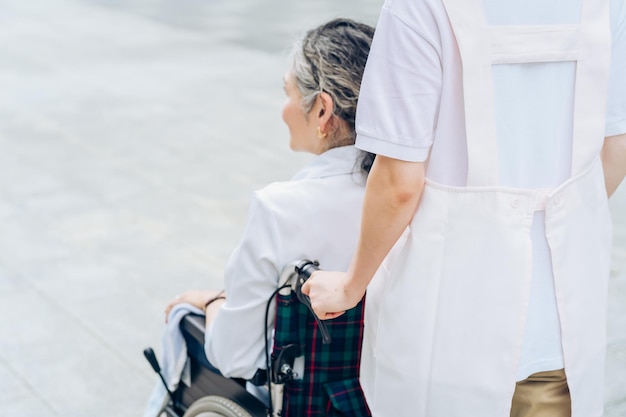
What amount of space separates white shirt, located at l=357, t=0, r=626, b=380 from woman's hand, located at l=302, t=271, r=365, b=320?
23 centimetres

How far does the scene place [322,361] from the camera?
1768mm

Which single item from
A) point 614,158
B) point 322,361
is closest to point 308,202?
point 322,361

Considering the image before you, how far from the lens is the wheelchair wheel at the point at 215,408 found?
6.14ft

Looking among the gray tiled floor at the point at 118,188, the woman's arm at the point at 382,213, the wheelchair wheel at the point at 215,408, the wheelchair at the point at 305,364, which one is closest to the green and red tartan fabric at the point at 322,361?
the wheelchair at the point at 305,364

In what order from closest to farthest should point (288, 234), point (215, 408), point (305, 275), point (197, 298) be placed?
point (305, 275)
point (288, 234)
point (215, 408)
point (197, 298)

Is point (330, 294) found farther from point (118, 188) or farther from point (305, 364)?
point (118, 188)

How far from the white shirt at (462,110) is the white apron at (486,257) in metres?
0.02

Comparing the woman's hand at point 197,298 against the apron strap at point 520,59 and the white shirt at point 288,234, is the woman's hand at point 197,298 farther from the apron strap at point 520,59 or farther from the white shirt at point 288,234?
the apron strap at point 520,59

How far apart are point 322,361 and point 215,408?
29 cm

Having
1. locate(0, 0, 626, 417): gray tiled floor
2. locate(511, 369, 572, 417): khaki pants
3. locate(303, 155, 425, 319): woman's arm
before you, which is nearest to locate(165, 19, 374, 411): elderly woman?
locate(303, 155, 425, 319): woman's arm

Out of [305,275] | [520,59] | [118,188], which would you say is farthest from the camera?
[118,188]

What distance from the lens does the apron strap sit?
4.16ft

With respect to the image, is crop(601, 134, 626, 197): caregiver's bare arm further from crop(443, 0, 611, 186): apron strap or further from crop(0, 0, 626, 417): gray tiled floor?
crop(0, 0, 626, 417): gray tiled floor

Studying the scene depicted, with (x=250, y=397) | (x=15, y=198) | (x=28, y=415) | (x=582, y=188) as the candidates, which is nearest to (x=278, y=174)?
(x=15, y=198)
